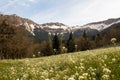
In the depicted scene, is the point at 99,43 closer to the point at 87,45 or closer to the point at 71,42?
the point at 87,45

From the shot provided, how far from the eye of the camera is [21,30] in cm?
9838

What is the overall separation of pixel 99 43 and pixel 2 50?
80563 millimetres

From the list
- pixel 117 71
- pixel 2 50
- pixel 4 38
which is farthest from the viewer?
pixel 2 50

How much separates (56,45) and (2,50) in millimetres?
38083

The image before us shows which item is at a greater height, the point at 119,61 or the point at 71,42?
the point at 119,61

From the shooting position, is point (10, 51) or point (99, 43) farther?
point (99, 43)

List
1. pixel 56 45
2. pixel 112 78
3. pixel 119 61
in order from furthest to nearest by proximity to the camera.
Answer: pixel 56 45 → pixel 119 61 → pixel 112 78

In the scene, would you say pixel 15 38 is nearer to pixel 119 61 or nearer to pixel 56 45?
pixel 56 45

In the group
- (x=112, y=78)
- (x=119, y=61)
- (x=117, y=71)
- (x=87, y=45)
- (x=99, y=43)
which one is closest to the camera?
(x=112, y=78)

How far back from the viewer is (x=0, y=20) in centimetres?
9769

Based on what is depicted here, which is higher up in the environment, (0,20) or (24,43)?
(0,20)

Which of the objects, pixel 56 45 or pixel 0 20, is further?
pixel 56 45

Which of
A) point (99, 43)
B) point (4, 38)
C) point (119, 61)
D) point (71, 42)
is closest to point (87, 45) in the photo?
point (71, 42)

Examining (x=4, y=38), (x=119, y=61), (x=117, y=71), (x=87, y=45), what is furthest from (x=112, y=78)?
(x=87, y=45)
